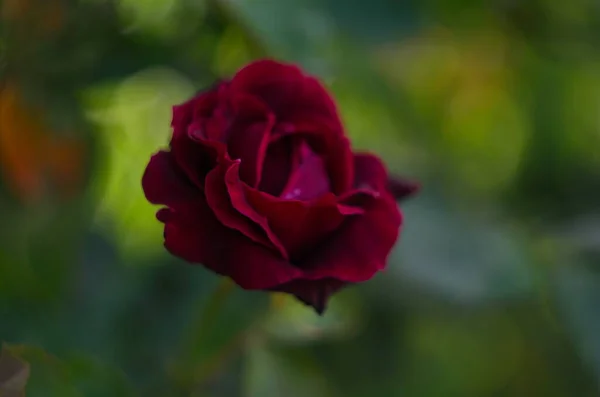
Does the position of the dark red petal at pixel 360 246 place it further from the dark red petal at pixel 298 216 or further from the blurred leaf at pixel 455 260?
the blurred leaf at pixel 455 260

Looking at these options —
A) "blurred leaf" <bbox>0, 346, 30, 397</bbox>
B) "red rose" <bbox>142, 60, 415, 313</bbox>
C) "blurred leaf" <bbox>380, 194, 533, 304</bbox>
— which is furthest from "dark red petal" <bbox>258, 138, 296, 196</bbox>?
"blurred leaf" <bbox>380, 194, 533, 304</bbox>

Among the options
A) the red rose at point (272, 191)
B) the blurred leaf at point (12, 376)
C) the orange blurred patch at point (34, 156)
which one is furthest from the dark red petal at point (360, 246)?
the orange blurred patch at point (34, 156)

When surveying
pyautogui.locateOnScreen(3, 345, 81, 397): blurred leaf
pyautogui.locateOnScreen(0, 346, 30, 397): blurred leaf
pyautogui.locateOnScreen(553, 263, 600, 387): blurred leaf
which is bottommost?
pyautogui.locateOnScreen(553, 263, 600, 387): blurred leaf

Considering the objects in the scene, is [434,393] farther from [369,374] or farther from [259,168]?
[259,168]

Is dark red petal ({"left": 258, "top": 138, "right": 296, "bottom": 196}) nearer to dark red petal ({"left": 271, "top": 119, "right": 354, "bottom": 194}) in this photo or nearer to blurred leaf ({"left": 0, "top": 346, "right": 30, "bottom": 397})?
dark red petal ({"left": 271, "top": 119, "right": 354, "bottom": 194})

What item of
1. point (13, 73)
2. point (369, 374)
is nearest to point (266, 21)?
point (13, 73)
